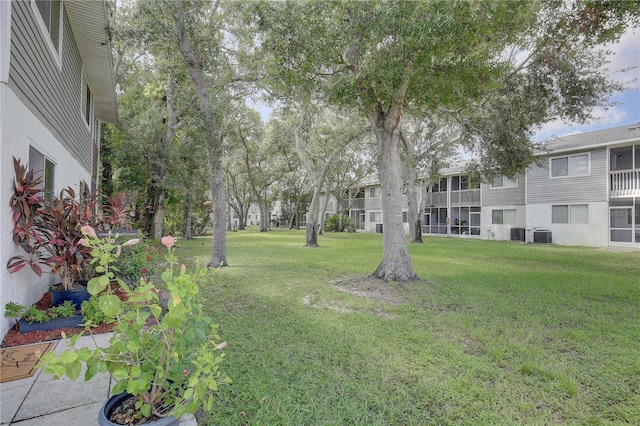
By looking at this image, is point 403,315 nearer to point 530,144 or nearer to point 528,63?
point 528,63

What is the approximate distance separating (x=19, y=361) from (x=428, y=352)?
418 cm

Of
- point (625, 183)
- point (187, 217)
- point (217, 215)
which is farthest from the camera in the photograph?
point (187, 217)

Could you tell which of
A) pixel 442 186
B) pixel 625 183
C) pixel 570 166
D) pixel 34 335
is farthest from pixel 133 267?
pixel 442 186

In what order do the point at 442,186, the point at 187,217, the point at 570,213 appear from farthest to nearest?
the point at 442,186
the point at 187,217
the point at 570,213

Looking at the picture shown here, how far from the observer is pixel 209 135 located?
9172 mm

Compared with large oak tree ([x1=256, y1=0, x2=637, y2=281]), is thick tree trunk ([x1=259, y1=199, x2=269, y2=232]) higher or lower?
lower

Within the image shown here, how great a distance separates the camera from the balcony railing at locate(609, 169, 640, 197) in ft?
49.6

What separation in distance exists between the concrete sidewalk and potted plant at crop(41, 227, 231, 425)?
51cm

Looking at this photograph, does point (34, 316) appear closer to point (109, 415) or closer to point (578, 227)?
point (109, 415)

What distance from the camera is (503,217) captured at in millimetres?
21297

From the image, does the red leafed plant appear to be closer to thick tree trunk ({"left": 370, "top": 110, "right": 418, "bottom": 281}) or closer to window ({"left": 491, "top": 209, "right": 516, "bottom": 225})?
thick tree trunk ({"left": 370, "top": 110, "right": 418, "bottom": 281})

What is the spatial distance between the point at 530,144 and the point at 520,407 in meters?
10.0

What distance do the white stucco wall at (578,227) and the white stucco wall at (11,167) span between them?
70.7 feet

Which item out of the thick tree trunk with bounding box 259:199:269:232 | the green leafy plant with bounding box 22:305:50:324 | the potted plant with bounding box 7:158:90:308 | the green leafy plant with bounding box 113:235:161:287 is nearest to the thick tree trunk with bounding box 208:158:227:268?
the green leafy plant with bounding box 113:235:161:287
